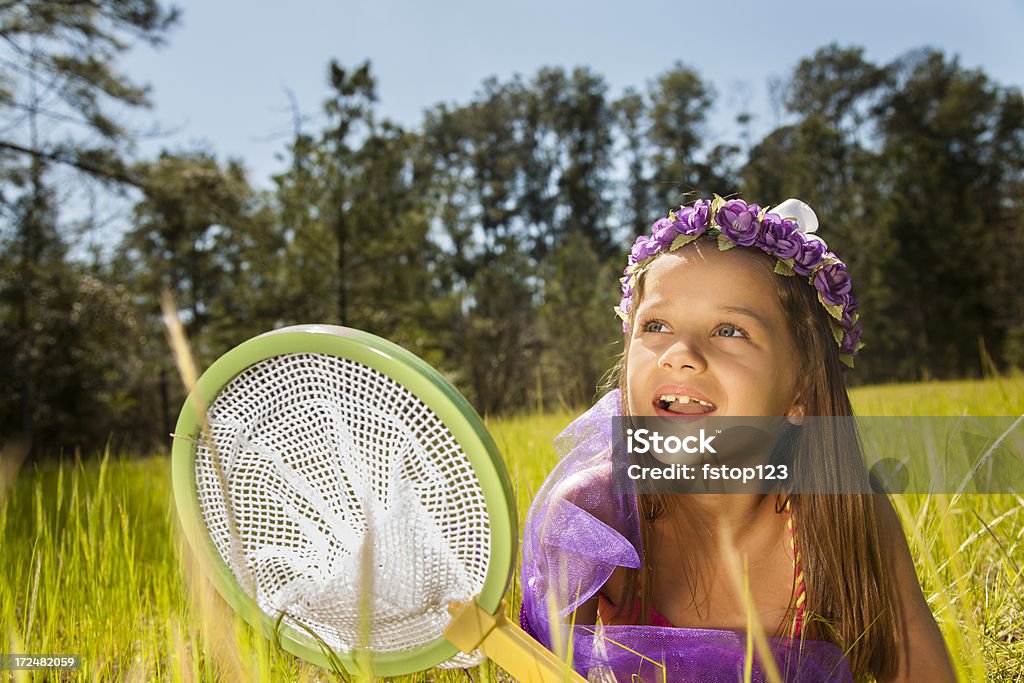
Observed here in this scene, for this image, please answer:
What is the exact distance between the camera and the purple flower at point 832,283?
1.25 metres

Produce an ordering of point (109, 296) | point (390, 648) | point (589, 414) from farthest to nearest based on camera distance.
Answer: point (109, 296)
point (589, 414)
point (390, 648)

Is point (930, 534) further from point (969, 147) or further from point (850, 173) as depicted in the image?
point (969, 147)

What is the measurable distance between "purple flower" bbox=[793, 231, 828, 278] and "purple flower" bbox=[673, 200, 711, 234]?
154mm

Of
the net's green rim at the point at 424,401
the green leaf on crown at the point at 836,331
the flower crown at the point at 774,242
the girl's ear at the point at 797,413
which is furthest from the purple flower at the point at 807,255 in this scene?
the net's green rim at the point at 424,401

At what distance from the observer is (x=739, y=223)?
48.0 inches

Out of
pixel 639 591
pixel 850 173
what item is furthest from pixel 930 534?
pixel 850 173

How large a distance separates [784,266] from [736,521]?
44 cm

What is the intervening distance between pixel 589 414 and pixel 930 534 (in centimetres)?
97

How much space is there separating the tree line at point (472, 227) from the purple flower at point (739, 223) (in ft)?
7.14

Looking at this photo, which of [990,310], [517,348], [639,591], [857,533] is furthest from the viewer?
[990,310]

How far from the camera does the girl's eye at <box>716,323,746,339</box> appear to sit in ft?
3.78

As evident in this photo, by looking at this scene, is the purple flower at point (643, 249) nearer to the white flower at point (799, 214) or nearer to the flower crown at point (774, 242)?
the flower crown at point (774, 242)

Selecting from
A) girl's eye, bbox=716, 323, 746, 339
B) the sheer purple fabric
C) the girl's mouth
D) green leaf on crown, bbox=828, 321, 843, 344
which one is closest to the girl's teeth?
the girl's mouth

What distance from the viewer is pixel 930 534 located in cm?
180
